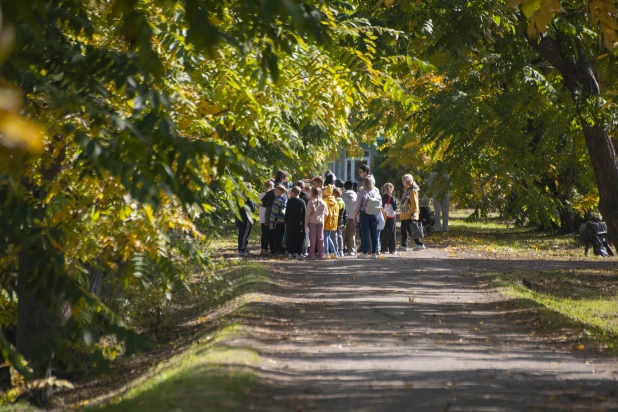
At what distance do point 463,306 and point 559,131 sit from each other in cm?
1288

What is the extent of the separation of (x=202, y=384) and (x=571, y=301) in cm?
922

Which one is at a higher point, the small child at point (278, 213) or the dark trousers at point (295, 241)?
the small child at point (278, 213)

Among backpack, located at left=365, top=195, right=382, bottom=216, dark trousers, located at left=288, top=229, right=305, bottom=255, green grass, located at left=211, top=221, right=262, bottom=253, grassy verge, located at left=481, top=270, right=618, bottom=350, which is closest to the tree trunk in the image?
grassy verge, located at left=481, top=270, right=618, bottom=350

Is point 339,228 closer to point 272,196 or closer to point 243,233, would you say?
point 272,196

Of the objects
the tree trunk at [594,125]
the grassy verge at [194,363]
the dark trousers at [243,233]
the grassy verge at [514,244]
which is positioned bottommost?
the grassy verge at [194,363]

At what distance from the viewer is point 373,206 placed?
20.6 m

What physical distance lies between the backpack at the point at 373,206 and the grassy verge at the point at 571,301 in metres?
3.68

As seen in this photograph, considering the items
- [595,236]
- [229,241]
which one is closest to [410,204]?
[595,236]

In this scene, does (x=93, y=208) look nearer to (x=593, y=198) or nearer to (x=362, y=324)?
(x=362, y=324)

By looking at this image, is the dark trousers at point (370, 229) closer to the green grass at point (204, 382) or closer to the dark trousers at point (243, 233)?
the dark trousers at point (243, 233)

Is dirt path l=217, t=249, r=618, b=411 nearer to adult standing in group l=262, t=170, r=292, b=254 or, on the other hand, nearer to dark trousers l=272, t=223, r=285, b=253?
dark trousers l=272, t=223, r=285, b=253

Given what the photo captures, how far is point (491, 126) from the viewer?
888 inches

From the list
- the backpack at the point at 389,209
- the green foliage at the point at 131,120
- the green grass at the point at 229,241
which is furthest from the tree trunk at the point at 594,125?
the green grass at the point at 229,241

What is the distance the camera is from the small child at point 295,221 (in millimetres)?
21422
